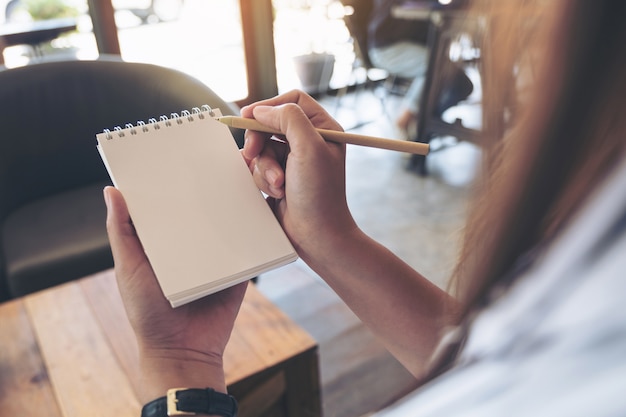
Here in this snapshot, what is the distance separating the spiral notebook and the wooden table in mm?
372

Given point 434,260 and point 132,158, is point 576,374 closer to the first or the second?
point 132,158

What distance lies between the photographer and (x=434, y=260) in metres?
1.78

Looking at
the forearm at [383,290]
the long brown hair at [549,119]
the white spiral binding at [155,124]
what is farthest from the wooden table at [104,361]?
the long brown hair at [549,119]

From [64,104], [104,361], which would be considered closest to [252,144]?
[104,361]

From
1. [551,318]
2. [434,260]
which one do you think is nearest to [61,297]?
[551,318]

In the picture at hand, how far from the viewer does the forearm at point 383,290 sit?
0.59m

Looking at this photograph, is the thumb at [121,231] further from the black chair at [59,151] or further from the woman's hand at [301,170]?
the black chair at [59,151]

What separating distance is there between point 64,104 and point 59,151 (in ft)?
0.40

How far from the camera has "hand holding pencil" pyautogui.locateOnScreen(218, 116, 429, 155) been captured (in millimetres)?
530

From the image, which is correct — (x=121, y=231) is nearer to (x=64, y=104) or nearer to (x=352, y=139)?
(x=352, y=139)

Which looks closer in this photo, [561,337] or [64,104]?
[561,337]

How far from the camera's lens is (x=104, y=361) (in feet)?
2.92

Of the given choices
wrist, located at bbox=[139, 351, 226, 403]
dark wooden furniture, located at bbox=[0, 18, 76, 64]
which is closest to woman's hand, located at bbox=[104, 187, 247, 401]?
wrist, located at bbox=[139, 351, 226, 403]

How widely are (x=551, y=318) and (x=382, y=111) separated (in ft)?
9.54
